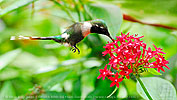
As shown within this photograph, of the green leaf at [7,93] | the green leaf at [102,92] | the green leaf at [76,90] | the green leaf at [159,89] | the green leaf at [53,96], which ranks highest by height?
the green leaf at [159,89]

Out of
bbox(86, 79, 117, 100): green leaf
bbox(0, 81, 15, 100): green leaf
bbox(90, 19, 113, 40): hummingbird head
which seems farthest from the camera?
bbox(0, 81, 15, 100): green leaf

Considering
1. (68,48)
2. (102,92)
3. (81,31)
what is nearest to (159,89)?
(102,92)

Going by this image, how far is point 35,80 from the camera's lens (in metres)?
0.94

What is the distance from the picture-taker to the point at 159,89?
54cm

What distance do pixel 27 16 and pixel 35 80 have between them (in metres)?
0.55

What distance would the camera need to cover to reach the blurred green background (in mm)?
621

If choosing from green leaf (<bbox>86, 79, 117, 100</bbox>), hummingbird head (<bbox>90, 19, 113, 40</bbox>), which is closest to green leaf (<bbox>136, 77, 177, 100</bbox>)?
green leaf (<bbox>86, 79, 117, 100</bbox>)

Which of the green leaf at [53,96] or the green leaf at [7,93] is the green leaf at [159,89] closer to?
the green leaf at [53,96]

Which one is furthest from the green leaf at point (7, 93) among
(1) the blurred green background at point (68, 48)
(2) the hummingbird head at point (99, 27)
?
(2) the hummingbird head at point (99, 27)

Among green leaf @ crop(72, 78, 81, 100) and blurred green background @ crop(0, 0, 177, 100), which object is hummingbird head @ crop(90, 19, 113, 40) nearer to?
blurred green background @ crop(0, 0, 177, 100)

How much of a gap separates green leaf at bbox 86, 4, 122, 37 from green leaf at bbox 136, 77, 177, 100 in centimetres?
16

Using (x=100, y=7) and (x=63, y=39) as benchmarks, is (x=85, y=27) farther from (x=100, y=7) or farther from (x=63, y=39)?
(x=100, y=7)

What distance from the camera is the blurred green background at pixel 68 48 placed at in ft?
2.04

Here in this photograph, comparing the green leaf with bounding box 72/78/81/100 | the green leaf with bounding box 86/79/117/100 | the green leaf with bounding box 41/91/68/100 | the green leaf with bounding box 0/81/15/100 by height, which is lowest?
the green leaf with bounding box 0/81/15/100
